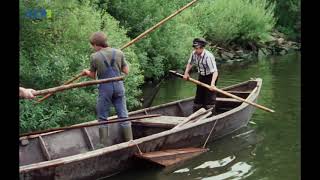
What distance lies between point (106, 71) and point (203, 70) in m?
2.87

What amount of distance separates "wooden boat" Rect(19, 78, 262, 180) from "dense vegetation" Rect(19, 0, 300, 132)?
4.02 feet

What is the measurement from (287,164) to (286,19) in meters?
31.5

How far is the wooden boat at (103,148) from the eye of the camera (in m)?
6.05

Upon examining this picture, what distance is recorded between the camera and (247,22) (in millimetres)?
26906

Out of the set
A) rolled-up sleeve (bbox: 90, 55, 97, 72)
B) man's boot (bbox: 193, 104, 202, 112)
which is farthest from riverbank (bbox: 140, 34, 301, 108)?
rolled-up sleeve (bbox: 90, 55, 97, 72)

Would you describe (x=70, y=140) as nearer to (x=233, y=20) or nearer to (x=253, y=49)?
(x=233, y=20)

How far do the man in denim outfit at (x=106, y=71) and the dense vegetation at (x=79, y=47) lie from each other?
1.78 metres

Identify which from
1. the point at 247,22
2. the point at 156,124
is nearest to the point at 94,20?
the point at 156,124

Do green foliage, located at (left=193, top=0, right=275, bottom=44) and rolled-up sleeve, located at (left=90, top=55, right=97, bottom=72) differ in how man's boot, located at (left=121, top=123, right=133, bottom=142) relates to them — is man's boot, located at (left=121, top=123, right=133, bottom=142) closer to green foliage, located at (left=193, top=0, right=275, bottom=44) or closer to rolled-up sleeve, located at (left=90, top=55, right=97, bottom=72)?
rolled-up sleeve, located at (left=90, top=55, right=97, bottom=72)

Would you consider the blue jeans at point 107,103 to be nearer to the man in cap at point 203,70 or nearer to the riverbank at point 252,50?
the man in cap at point 203,70

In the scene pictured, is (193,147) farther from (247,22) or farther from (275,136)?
(247,22)

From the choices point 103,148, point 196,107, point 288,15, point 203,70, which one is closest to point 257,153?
point 196,107

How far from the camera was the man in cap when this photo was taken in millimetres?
9102

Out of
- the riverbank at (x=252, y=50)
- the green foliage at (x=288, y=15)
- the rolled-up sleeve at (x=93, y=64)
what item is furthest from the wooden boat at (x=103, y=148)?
the green foliage at (x=288, y=15)
